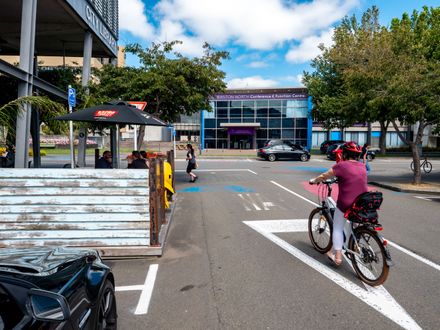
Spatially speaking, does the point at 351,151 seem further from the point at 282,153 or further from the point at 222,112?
the point at 222,112

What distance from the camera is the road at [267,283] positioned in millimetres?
3445

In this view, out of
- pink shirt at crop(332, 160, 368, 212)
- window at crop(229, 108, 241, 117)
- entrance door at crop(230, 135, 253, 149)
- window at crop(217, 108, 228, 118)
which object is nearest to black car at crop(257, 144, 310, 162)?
window at crop(229, 108, 241, 117)

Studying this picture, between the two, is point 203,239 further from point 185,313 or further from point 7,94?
point 7,94

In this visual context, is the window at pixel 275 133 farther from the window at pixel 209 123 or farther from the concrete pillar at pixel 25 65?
the concrete pillar at pixel 25 65

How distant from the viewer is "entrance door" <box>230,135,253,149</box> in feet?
162

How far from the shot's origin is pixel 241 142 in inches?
→ 1941

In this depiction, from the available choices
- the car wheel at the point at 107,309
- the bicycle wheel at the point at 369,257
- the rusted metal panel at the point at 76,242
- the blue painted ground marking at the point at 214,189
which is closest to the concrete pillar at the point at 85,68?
the blue painted ground marking at the point at 214,189

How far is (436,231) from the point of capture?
22.0ft

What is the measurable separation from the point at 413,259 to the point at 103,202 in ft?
15.7

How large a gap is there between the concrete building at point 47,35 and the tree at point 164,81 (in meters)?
1.81

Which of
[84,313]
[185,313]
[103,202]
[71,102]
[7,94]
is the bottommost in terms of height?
[185,313]

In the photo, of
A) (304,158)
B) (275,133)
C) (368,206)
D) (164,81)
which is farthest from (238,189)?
(275,133)

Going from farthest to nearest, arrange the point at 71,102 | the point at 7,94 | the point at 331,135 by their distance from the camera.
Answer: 1. the point at 331,135
2. the point at 7,94
3. the point at 71,102

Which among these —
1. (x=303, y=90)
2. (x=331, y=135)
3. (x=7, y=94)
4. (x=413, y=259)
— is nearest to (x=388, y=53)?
(x=413, y=259)
